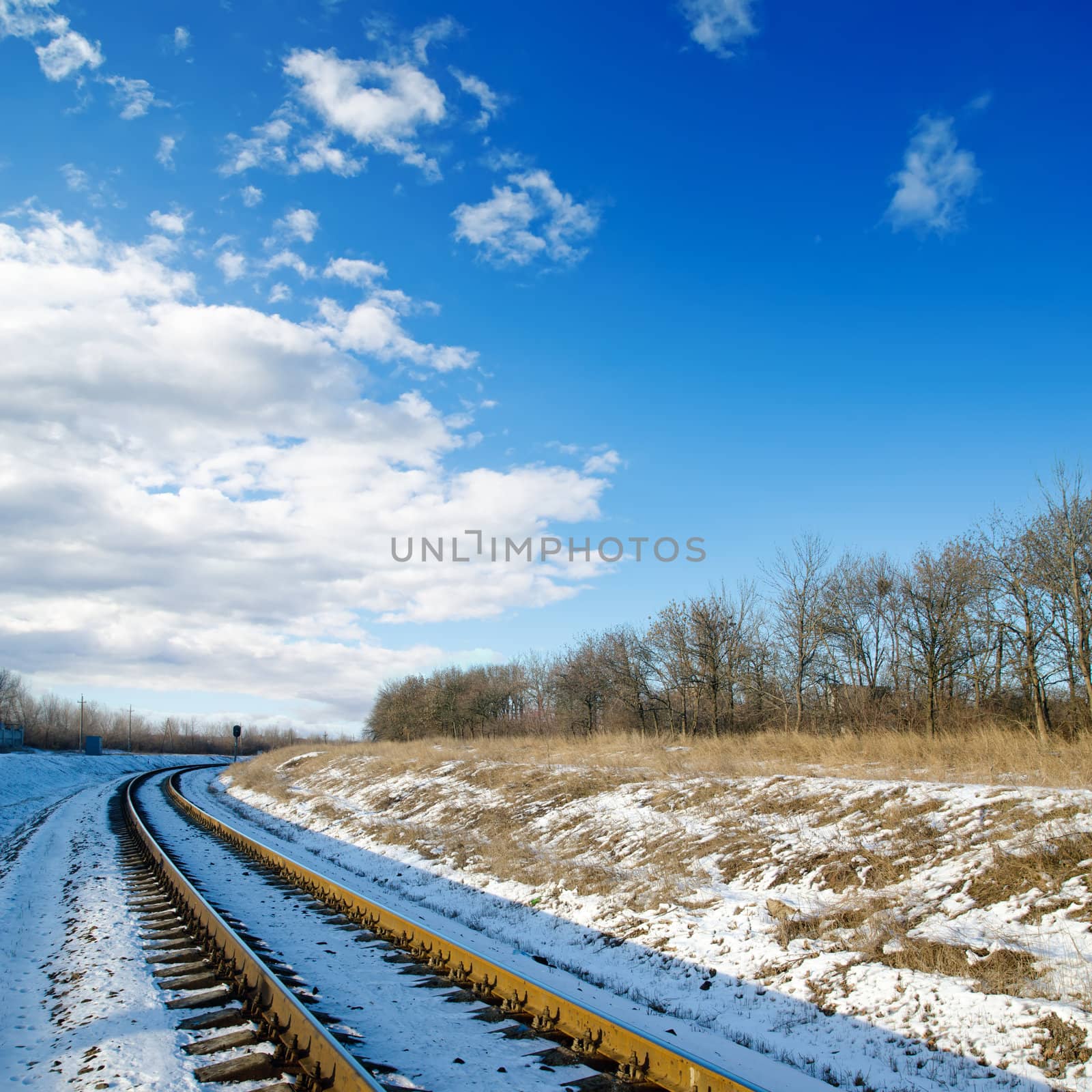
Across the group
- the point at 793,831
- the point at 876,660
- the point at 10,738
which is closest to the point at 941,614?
the point at 876,660

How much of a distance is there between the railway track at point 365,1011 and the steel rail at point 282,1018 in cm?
1

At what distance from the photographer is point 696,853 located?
31.8ft

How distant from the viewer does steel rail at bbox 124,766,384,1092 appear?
4.18 metres

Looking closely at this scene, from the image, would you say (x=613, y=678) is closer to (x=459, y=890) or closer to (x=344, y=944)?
(x=459, y=890)

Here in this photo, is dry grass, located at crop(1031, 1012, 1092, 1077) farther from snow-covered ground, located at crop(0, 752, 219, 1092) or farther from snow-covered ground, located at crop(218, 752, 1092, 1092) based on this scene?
snow-covered ground, located at crop(0, 752, 219, 1092)

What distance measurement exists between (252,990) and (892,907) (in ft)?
19.5

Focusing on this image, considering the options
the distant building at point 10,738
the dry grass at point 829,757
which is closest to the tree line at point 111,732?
the distant building at point 10,738

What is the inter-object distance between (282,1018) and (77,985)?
263cm

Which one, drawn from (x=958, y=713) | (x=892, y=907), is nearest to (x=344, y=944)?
(x=892, y=907)

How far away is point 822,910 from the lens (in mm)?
7406

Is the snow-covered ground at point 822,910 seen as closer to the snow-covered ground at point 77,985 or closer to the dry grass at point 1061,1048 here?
the dry grass at point 1061,1048

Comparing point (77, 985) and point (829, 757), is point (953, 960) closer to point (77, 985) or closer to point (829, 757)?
point (77, 985)

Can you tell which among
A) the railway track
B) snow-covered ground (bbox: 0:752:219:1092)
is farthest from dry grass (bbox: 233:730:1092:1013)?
snow-covered ground (bbox: 0:752:219:1092)

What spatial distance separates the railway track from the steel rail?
1 cm
